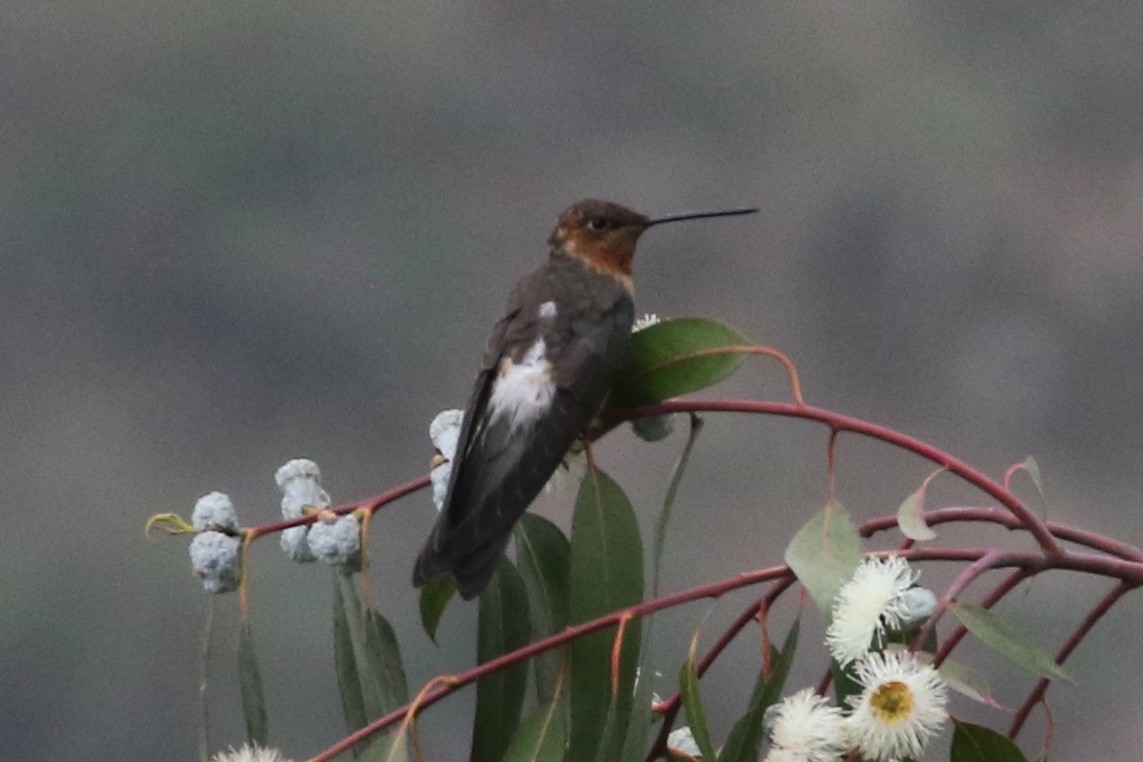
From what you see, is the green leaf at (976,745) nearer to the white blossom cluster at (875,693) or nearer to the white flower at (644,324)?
the white blossom cluster at (875,693)

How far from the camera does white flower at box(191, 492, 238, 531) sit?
0.66m

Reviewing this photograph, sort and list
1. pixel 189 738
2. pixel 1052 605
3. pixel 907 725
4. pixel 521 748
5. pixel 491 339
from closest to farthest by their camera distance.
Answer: pixel 907 725
pixel 521 748
pixel 491 339
pixel 1052 605
pixel 189 738

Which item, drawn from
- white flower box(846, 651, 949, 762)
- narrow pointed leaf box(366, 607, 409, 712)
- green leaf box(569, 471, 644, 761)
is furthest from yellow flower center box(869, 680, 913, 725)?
narrow pointed leaf box(366, 607, 409, 712)

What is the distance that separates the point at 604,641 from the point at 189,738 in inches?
63.3

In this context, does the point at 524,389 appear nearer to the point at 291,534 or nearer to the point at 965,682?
the point at 291,534

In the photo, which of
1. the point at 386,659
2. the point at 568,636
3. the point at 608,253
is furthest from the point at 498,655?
the point at 608,253

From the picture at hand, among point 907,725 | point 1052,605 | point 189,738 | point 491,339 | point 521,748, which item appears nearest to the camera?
point 907,725

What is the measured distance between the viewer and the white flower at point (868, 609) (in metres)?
0.54

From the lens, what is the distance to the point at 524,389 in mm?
746

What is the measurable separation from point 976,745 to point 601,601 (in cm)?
15

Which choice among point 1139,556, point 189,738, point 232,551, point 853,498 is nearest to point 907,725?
point 1139,556

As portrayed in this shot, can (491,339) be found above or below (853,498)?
above

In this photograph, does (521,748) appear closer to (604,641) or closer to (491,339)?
(604,641)

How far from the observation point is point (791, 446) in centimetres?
190
